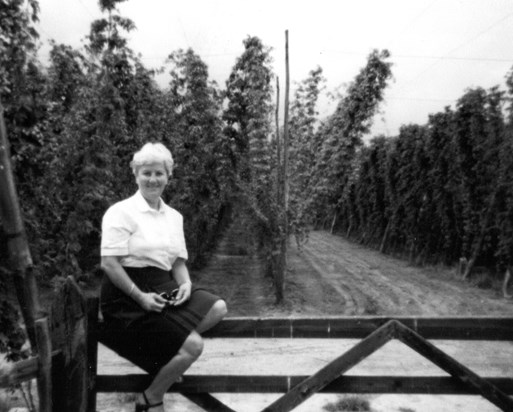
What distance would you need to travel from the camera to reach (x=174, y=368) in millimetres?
2584

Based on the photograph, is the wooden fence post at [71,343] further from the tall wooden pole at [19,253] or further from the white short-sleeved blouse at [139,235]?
the white short-sleeved blouse at [139,235]

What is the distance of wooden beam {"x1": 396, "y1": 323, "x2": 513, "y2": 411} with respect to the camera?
268 centimetres

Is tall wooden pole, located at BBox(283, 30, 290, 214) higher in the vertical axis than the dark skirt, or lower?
higher

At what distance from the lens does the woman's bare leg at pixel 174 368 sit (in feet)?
8.47

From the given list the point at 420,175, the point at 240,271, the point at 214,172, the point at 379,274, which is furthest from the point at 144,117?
the point at 420,175

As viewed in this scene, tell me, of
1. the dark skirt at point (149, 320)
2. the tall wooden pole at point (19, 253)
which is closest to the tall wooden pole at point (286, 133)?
the tall wooden pole at point (19, 253)

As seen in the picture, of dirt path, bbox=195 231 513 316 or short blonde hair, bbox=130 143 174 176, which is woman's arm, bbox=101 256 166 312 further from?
dirt path, bbox=195 231 513 316

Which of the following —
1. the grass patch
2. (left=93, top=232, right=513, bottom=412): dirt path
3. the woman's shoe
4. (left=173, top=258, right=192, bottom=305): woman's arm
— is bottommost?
(left=93, top=232, right=513, bottom=412): dirt path

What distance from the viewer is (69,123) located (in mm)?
11000

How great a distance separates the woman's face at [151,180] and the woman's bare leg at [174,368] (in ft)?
2.39

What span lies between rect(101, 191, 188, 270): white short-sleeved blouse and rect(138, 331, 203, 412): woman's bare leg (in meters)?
0.41

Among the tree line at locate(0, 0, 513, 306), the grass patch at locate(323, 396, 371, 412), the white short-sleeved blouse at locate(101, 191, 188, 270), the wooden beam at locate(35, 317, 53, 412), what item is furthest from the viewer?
the tree line at locate(0, 0, 513, 306)

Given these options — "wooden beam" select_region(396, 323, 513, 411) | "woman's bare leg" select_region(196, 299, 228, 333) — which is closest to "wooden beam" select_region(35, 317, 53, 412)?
"woman's bare leg" select_region(196, 299, 228, 333)

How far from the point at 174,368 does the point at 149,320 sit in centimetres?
25
